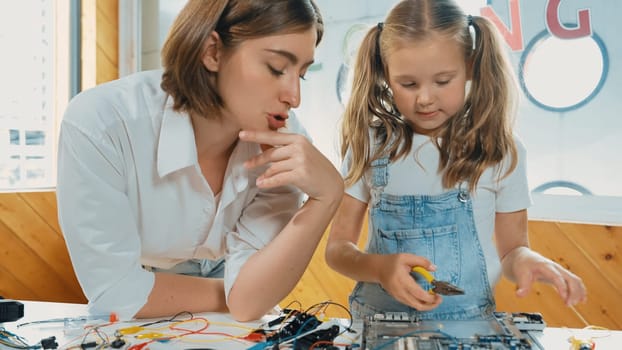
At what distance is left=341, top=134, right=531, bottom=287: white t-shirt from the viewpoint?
1317mm

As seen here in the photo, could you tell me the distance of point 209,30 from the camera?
1.06m

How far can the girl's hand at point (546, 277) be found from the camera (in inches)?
38.1

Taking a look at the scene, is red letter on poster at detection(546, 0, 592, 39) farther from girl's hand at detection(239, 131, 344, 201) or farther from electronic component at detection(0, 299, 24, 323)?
electronic component at detection(0, 299, 24, 323)

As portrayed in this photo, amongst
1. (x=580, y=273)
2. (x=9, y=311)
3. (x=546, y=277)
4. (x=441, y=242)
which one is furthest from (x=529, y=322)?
(x=580, y=273)

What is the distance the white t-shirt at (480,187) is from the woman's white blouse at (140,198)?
0.88 ft

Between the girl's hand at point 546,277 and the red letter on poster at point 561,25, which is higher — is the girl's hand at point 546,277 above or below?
below

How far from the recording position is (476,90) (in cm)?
135

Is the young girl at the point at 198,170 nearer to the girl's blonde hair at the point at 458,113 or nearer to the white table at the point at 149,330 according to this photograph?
the white table at the point at 149,330

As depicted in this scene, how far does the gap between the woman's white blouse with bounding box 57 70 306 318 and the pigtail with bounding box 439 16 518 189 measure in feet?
1.22

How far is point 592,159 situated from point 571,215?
0.21 metres

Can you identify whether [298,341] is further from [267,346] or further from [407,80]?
[407,80]

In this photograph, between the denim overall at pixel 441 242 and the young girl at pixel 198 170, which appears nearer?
the young girl at pixel 198 170

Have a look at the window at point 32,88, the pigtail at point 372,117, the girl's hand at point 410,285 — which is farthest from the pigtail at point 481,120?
the window at point 32,88

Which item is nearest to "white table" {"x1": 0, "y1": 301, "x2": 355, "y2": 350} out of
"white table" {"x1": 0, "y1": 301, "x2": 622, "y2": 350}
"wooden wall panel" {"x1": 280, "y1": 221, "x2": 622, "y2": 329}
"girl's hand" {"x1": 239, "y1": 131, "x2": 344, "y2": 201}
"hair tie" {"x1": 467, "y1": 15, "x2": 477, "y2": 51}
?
"white table" {"x1": 0, "y1": 301, "x2": 622, "y2": 350}
